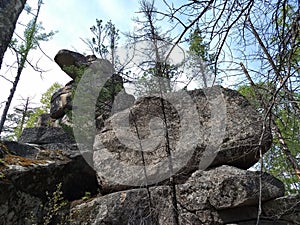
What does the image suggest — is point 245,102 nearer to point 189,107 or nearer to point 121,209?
point 189,107

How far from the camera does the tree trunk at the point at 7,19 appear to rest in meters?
1.67

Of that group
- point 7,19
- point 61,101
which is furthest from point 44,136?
point 7,19

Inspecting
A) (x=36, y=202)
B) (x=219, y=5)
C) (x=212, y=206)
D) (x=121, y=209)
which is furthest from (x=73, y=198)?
(x=219, y=5)

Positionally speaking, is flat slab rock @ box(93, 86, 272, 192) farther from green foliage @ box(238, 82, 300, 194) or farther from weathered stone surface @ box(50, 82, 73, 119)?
weathered stone surface @ box(50, 82, 73, 119)

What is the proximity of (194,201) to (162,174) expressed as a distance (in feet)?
1.93

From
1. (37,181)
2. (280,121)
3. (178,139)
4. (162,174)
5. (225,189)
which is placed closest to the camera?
(280,121)

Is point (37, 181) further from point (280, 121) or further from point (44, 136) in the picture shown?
point (44, 136)

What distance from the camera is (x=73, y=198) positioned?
13.6ft

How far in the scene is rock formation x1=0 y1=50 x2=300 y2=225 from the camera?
3227 millimetres

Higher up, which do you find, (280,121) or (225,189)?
(280,121)

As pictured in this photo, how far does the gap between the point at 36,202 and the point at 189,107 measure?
2445 millimetres

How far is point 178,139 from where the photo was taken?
397cm

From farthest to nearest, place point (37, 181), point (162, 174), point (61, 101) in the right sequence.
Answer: point (61, 101), point (162, 174), point (37, 181)

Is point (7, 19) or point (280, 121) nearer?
point (7, 19)
